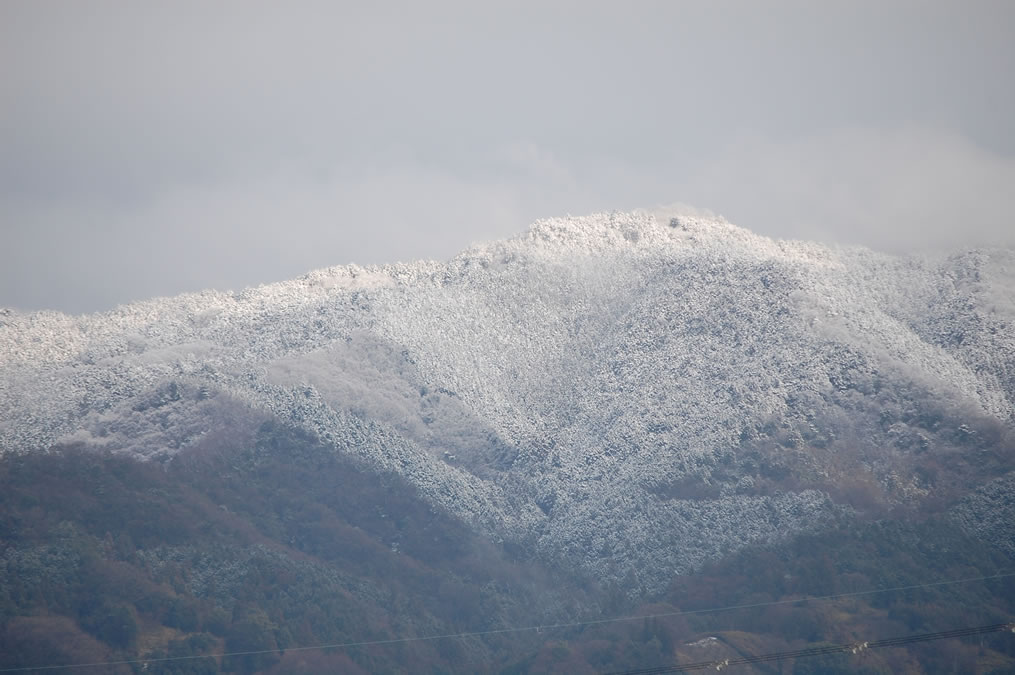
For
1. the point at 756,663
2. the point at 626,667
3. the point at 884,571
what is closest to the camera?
the point at 756,663

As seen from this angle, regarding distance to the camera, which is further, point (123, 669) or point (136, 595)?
point (136, 595)

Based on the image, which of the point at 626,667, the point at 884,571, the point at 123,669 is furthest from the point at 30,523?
the point at 884,571

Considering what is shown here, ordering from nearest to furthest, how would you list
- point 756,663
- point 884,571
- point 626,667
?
point 756,663, point 626,667, point 884,571

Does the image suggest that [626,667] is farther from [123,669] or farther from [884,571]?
[123,669]

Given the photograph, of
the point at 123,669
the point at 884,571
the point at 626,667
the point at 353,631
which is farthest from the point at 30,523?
the point at 884,571

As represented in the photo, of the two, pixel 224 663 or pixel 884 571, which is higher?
pixel 884 571

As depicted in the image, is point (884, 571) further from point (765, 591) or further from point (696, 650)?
point (696, 650)

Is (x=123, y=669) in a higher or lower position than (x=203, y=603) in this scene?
lower

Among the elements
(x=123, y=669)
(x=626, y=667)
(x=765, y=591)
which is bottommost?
(x=123, y=669)
